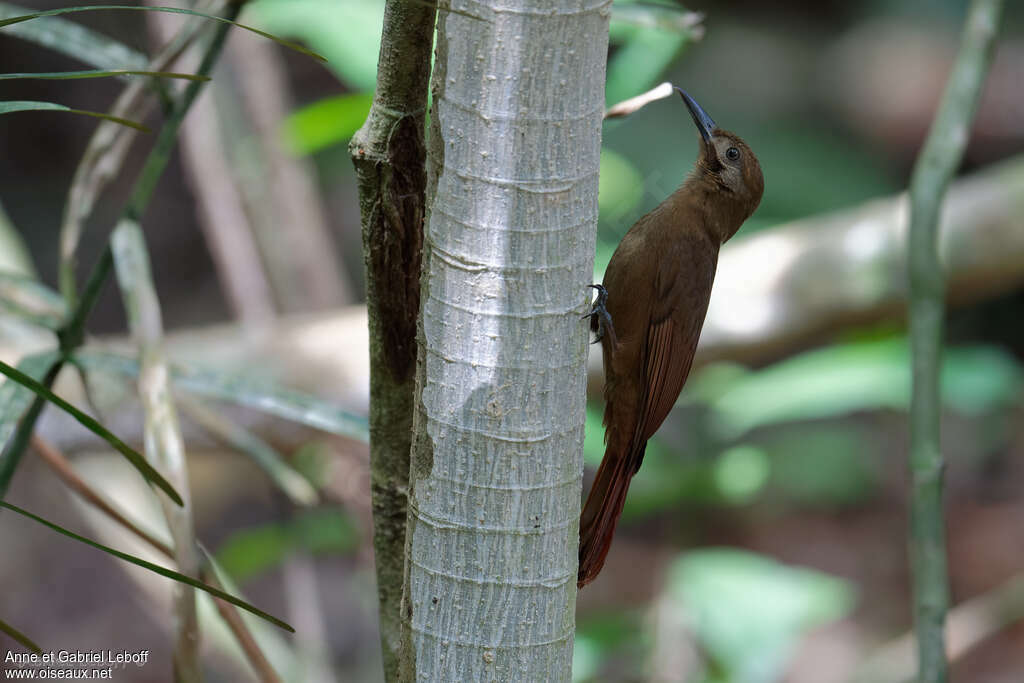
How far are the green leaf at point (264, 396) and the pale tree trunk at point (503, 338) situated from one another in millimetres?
583

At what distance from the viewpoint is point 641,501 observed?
3.08 metres

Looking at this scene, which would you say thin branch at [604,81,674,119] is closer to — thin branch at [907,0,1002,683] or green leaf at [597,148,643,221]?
thin branch at [907,0,1002,683]

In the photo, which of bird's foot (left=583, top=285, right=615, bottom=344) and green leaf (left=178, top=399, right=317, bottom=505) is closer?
green leaf (left=178, top=399, right=317, bottom=505)

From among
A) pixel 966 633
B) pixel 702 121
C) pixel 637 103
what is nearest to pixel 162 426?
pixel 637 103

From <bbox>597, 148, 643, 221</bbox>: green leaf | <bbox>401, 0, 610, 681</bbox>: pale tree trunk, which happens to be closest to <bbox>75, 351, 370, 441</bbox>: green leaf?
<bbox>401, 0, 610, 681</bbox>: pale tree trunk

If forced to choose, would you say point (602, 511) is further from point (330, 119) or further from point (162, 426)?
point (330, 119)

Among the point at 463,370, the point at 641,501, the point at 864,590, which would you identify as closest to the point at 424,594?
the point at 463,370

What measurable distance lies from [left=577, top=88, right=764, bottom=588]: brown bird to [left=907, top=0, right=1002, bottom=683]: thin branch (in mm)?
457

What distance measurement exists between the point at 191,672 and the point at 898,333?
125 inches

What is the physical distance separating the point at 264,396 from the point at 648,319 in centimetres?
87

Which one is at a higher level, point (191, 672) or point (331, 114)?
point (331, 114)

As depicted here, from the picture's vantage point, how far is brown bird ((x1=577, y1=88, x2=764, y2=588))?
2074 millimetres

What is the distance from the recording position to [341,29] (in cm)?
335

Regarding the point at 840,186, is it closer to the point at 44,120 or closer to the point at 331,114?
the point at 331,114
